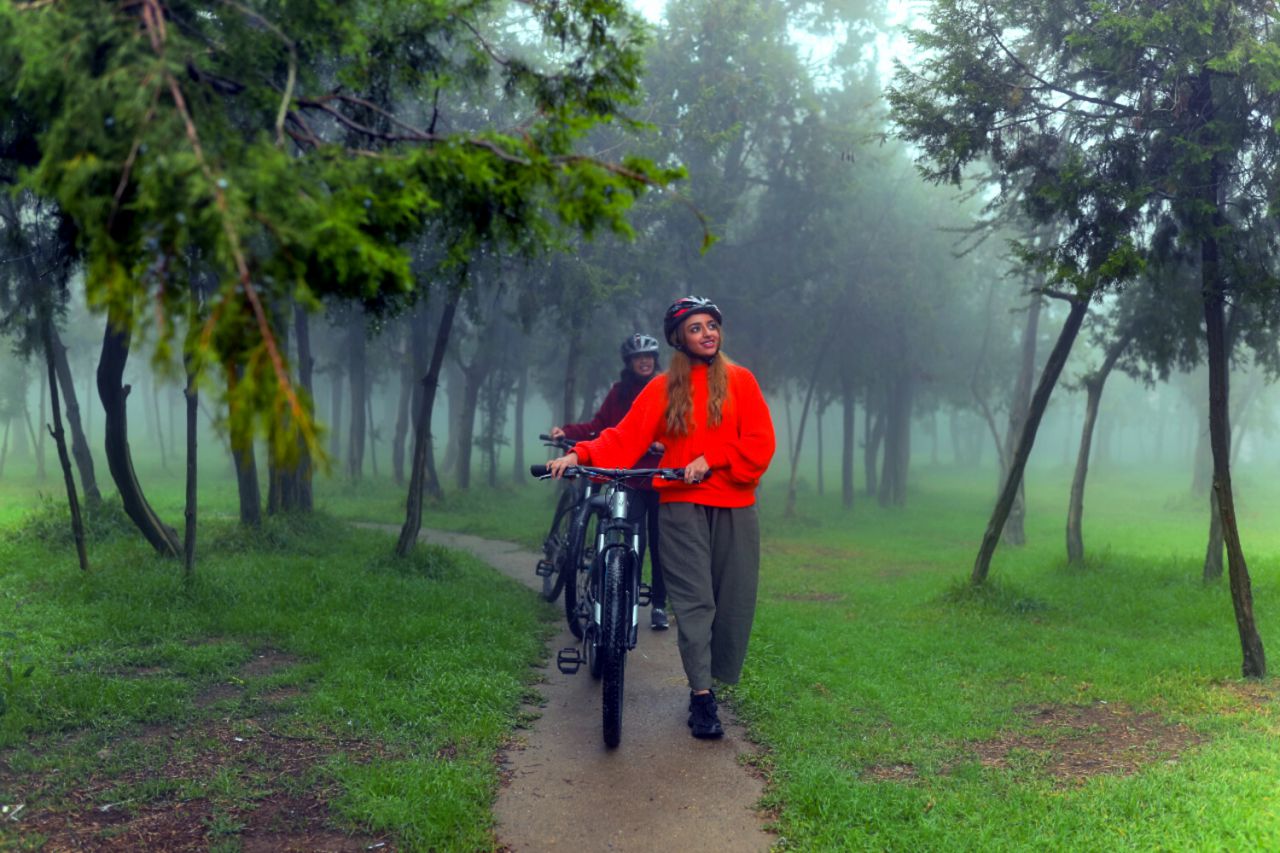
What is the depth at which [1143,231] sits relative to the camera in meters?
8.40

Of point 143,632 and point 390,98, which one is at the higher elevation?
point 390,98

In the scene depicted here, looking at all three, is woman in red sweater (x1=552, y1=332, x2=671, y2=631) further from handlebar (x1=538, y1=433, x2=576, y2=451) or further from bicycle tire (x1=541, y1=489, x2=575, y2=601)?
bicycle tire (x1=541, y1=489, x2=575, y2=601)

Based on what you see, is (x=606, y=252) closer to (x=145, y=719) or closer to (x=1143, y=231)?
(x=1143, y=231)

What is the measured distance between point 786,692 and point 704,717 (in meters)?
1.19

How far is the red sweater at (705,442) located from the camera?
227 inches

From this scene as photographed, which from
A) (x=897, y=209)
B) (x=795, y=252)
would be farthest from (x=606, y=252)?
(x=897, y=209)

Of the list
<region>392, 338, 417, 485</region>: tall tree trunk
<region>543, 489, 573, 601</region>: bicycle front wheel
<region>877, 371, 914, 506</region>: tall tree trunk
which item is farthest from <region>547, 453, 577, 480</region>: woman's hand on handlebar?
<region>877, 371, 914, 506</region>: tall tree trunk

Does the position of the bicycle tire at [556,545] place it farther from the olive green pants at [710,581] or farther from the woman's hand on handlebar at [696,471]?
the woman's hand on handlebar at [696,471]

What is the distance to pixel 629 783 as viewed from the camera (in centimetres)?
508

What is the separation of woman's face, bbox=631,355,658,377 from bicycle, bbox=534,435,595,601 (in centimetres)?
86

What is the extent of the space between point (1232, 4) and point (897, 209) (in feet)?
63.0

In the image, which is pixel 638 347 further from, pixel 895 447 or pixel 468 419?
pixel 895 447

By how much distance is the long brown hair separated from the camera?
19.2 ft

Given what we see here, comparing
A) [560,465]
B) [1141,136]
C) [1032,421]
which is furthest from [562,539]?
[1141,136]
